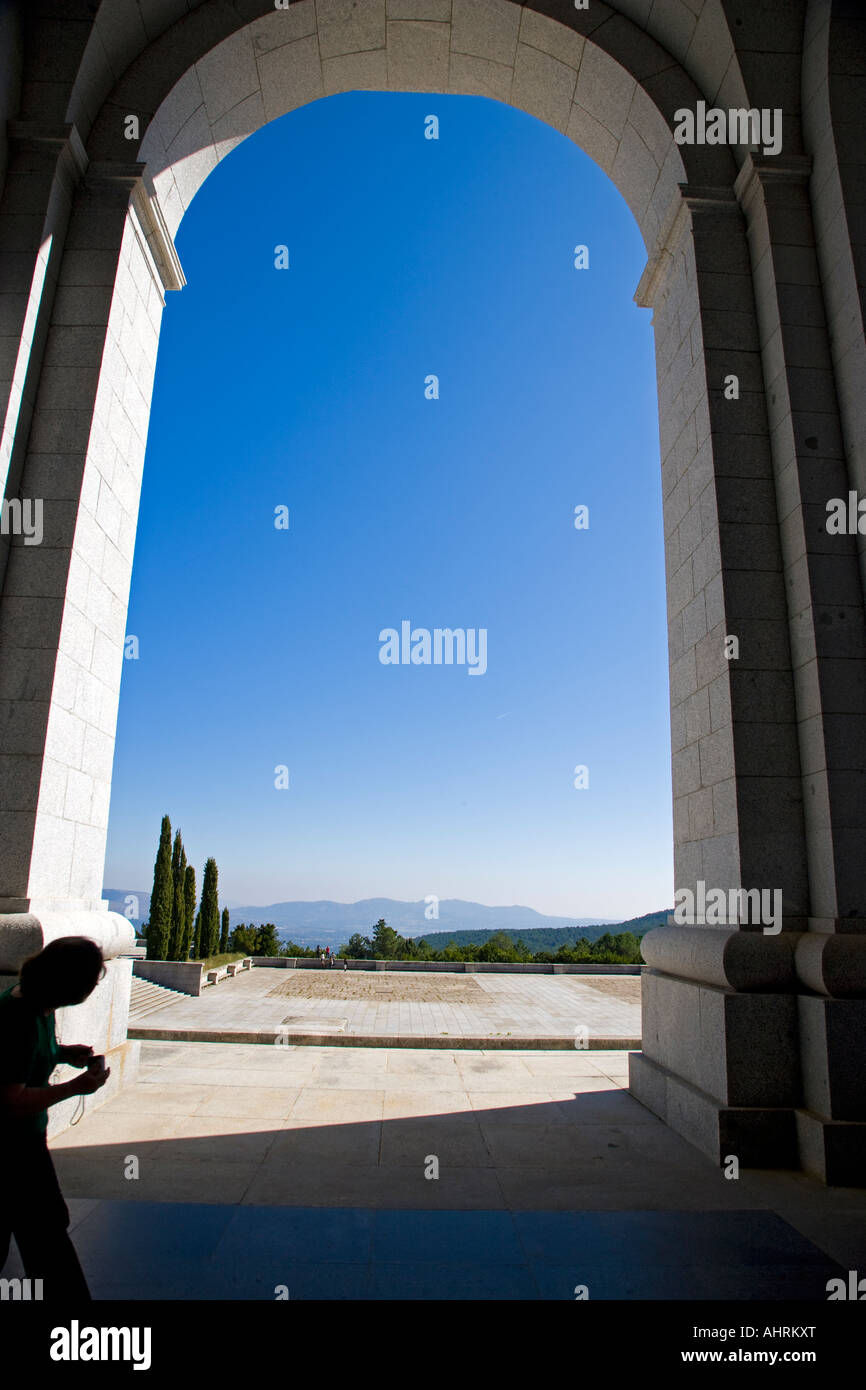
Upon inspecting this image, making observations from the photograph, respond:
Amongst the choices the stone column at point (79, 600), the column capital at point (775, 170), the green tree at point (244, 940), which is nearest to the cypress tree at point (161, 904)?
the green tree at point (244, 940)

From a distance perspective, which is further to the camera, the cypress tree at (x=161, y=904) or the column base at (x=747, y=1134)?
the cypress tree at (x=161, y=904)

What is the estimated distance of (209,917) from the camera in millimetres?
43375

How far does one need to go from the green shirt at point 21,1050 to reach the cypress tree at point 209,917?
42.0 metres

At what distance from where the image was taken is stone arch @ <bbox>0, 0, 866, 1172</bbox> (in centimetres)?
664

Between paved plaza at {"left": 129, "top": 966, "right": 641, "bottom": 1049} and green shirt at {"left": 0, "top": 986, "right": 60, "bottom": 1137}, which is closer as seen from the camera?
green shirt at {"left": 0, "top": 986, "right": 60, "bottom": 1137}

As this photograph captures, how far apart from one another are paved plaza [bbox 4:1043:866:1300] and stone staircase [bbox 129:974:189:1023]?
18487 millimetres

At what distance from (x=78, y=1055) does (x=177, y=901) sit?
1548 inches

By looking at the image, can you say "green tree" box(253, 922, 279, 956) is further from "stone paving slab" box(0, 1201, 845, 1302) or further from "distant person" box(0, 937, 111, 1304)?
"distant person" box(0, 937, 111, 1304)

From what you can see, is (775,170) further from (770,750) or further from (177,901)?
(177,901)

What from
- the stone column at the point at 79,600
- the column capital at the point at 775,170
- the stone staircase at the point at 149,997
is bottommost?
the stone staircase at the point at 149,997

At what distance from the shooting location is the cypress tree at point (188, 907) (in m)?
39.3

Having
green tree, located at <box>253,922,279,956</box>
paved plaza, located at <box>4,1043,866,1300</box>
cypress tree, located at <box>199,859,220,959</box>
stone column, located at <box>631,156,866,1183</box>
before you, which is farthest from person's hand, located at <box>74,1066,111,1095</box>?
green tree, located at <box>253,922,279,956</box>

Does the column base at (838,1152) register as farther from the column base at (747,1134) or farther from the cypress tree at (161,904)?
the cypress tree at (161,904)
